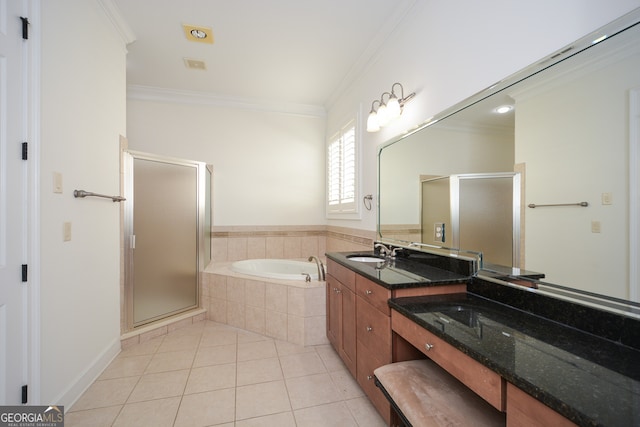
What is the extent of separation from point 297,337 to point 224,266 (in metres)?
1.36

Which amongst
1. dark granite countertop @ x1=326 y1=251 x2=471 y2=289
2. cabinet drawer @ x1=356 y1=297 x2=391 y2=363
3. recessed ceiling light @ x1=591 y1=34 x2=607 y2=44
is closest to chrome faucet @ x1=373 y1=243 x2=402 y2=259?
dark granite countertop @ x1=326 y1=251 x2=471 y2=289

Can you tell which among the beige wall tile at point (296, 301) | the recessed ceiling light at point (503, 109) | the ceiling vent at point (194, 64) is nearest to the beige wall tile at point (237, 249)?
the beige wall tile at point (296, 301)

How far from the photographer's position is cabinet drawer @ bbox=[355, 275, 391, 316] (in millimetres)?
1352

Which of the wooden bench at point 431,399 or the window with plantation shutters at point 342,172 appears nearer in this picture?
the wooden bench at point 431,399

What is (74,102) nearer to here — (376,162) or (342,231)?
(376,162)

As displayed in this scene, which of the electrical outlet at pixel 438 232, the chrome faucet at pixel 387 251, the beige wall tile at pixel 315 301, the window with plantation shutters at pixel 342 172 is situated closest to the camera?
the electrical outlet at pixel 438 232

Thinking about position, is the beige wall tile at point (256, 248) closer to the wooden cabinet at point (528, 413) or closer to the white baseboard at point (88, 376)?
the white baseboard at point (88, 376)

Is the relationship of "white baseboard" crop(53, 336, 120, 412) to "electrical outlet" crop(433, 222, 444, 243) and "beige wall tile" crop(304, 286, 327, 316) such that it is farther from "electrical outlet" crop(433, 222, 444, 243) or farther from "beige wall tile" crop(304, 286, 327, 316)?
"electrical outlet" crop(433, 222, 444, 243)

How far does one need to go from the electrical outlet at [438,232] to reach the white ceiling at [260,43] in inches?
62.5

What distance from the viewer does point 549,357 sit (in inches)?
30.3

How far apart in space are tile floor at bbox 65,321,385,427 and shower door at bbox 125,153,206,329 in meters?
0.39

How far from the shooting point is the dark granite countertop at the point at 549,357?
57 centimetres

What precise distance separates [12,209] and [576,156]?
2.34m

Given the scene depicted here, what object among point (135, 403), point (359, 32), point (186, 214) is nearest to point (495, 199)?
point (359, 32)
